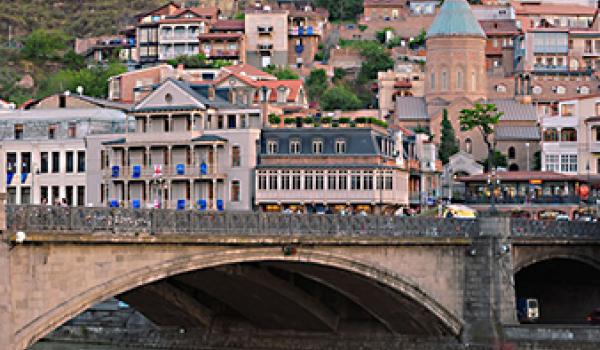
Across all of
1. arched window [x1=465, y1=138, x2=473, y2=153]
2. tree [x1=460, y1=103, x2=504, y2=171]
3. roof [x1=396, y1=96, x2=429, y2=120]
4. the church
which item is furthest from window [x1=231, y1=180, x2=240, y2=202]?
roof [x1=396, y1=96, x2=429, y2=120]

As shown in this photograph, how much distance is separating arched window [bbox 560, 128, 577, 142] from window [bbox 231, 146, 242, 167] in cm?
4061

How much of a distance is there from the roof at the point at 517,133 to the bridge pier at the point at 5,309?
408ft

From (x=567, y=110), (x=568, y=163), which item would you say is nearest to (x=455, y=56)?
(x=567, y=110)

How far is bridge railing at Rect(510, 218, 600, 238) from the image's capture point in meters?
83.0

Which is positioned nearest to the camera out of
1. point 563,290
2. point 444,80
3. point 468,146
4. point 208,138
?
point 563,290

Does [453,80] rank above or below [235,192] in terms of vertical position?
above

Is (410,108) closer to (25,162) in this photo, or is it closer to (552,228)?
(25,162)

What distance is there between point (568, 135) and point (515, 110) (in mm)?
33295

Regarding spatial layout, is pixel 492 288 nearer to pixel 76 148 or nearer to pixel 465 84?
pixel 76 148

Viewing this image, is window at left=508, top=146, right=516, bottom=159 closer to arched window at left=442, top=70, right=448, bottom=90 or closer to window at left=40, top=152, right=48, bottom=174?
arched window at left=442, top=70, right=448, bottom=90

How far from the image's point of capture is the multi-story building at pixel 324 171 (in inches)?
4530

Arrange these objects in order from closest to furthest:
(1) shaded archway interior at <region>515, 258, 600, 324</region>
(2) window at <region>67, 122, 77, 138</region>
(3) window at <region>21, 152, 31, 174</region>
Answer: (1) shaded archway interior at <region>515, 258, 600, 324</region>, (3) window at <region>21, 152, 31, 174</region>, (2) window at <region>67, 122, 77, 138</region>

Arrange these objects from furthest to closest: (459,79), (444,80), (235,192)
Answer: (444,80) < (459,79) < (235,192)

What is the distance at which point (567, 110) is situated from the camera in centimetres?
14675
